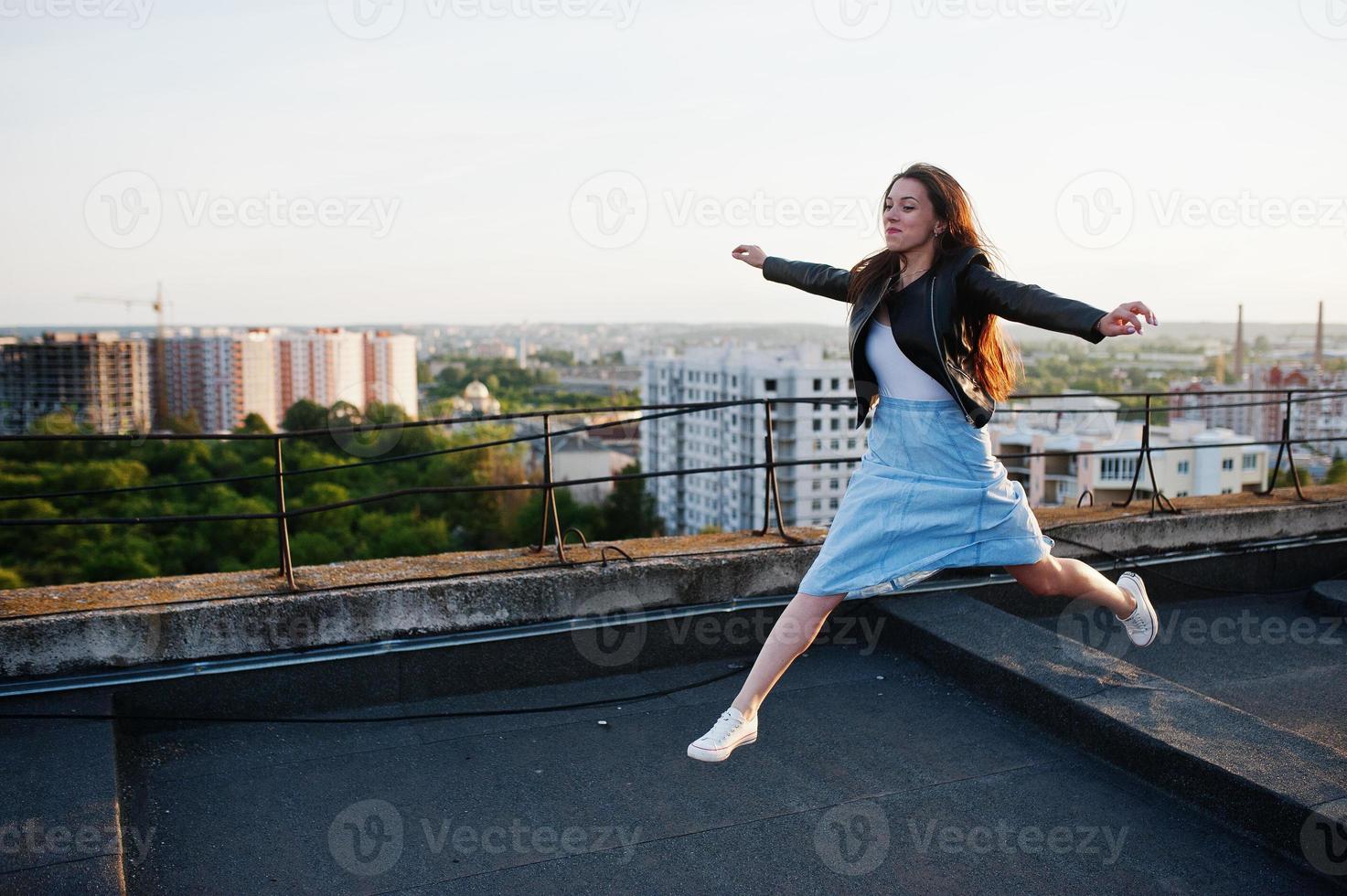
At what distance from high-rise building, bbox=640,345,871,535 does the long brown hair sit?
76.1 metres

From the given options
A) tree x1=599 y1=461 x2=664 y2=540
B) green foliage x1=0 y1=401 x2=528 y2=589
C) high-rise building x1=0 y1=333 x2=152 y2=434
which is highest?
high-rise building x1=0 y1=333 x2=152 y2=434

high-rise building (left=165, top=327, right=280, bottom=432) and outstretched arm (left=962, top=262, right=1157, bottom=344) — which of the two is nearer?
outstretched arm (left=962, top=262, right=1157, bottom=344)

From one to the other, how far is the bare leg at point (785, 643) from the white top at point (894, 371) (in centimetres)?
68

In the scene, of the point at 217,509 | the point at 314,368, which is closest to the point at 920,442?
the point at 217,509

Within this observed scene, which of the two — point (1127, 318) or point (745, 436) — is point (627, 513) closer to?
point (745, 436)

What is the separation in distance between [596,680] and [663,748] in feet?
2.63

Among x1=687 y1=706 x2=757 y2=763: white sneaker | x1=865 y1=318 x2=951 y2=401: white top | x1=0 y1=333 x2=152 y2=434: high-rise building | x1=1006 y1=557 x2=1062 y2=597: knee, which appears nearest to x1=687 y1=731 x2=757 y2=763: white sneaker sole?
x1=687 y1=706 x2=757 y2=763: white sneaker

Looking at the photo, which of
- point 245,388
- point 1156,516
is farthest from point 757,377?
point 1156,516

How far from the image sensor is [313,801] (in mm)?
3426

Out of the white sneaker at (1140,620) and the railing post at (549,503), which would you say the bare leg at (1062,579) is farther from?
the railing post at (549,503)

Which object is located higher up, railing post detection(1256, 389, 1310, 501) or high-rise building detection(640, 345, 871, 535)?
railing post detection(1256, 389, 1310, 501)

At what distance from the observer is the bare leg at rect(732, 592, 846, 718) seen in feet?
11.2

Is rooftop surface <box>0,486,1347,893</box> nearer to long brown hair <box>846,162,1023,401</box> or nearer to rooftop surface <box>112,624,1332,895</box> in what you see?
rooftop surface <box>112,624,1332,895</box>

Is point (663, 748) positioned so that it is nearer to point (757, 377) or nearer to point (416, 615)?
point (416, 615)
